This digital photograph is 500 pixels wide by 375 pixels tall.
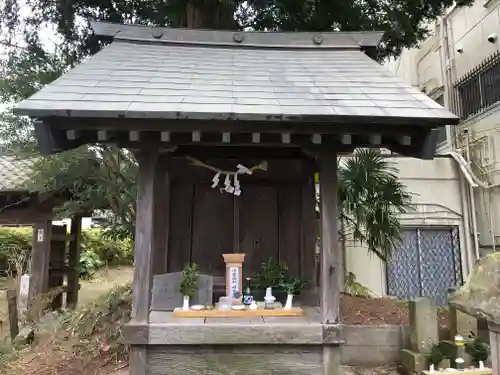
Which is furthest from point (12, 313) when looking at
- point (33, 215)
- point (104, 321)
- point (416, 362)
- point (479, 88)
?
point (479, 88)

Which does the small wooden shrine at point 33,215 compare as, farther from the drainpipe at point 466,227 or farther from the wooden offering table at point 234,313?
the drainpipe at point 466,227

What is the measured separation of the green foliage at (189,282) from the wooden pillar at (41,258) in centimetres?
486

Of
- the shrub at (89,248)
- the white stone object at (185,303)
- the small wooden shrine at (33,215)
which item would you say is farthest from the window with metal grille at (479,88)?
the shrub at (89,248)

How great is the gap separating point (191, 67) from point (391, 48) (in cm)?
390

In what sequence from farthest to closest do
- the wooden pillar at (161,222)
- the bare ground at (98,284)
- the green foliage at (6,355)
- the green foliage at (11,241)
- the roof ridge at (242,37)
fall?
the green foliage at (11,241) → the bare ground at (98,284) → the roof ridge at (242,37) → the green foliage at (6,355) → the wooden pillar at (161,222)

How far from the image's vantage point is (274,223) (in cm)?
460

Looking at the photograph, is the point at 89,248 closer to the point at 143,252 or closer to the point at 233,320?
the point at 143,252

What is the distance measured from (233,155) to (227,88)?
103 centimetres

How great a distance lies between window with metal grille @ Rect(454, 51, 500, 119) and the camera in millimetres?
8328

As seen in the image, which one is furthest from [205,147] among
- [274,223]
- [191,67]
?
[274,223]

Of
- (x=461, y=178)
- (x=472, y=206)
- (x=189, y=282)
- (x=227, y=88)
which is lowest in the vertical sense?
(x=189, y=282)

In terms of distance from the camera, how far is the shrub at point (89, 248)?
12617 millimetres

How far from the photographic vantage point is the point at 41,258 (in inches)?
298

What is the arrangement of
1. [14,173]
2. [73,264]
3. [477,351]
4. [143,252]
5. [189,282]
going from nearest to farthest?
[143,252] < [189,282] < [477,351] < [14,173] < [73,264]
